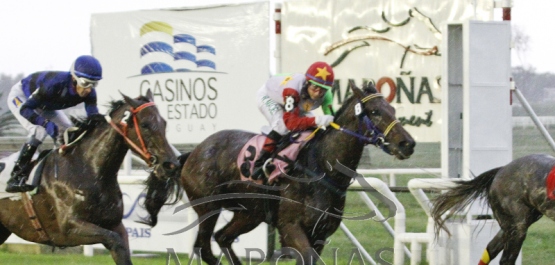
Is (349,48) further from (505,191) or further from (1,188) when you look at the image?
(1,188)

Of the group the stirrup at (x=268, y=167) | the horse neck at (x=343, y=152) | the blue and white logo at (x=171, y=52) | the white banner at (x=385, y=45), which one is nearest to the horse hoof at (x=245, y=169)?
the stirrup at (x=268, y=167)

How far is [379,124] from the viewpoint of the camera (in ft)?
19.1

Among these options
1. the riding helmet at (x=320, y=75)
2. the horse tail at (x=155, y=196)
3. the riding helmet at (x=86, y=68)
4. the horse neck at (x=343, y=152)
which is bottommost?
the horse tail at (x=155, y=196)

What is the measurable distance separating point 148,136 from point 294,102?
1.13 metres

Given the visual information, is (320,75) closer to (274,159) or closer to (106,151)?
(274,159)

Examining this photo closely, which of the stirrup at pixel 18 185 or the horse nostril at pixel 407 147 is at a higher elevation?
the horse nostril at pixel 407 147

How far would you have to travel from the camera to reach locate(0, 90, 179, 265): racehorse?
219 inches

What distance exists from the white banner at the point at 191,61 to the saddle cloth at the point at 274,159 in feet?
5.80

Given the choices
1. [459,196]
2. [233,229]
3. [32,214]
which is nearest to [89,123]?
[32,214]

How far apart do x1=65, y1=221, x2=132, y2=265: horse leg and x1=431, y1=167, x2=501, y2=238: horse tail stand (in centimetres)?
235

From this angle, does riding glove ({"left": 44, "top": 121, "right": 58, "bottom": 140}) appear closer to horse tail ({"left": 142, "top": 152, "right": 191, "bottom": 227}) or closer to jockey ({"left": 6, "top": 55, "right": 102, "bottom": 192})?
jockey ({"left": 6, "top": 55, "right": 102, "bottom": 192})

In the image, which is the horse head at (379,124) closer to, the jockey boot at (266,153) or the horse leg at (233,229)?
the jockey boot at (266,153)

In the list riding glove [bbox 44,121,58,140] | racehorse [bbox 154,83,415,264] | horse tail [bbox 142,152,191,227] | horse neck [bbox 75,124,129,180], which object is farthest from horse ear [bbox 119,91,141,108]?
horse tail [bbox 142,152,191,227]

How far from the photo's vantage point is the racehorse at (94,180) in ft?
18.3
